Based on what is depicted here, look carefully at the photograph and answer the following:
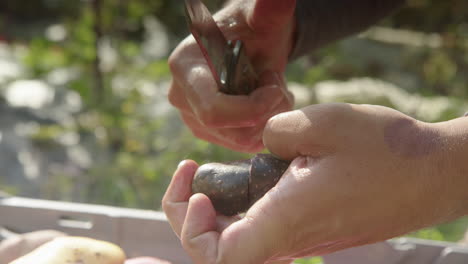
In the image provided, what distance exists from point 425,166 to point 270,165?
0.78ft

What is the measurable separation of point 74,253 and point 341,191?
61 centimetres

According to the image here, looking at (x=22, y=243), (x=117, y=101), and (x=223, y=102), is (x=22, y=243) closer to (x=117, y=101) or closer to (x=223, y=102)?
(x=223, y=102)

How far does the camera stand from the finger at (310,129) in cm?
78

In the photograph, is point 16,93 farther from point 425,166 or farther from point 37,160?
point 425,166

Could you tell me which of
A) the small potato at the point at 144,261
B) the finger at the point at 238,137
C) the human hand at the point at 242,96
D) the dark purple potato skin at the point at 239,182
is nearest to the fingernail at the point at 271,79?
the human hand at the point at 242,96

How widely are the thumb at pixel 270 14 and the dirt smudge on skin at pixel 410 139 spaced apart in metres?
0.46

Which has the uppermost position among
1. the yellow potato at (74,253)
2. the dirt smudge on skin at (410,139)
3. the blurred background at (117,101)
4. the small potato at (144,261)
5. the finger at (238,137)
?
the dirt smudge on skin at (410,139)

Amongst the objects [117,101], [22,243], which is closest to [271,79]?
[22,243]

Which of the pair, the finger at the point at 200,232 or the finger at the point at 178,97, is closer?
the finger at the point at 200,232

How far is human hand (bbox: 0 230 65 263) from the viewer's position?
1.21 meters

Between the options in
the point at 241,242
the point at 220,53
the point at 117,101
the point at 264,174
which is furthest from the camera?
the point at 117,101

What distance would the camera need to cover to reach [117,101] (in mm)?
2986

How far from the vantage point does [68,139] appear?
290 centimetres

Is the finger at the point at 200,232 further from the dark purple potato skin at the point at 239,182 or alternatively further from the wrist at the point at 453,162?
the wrist at the point at 453,162
